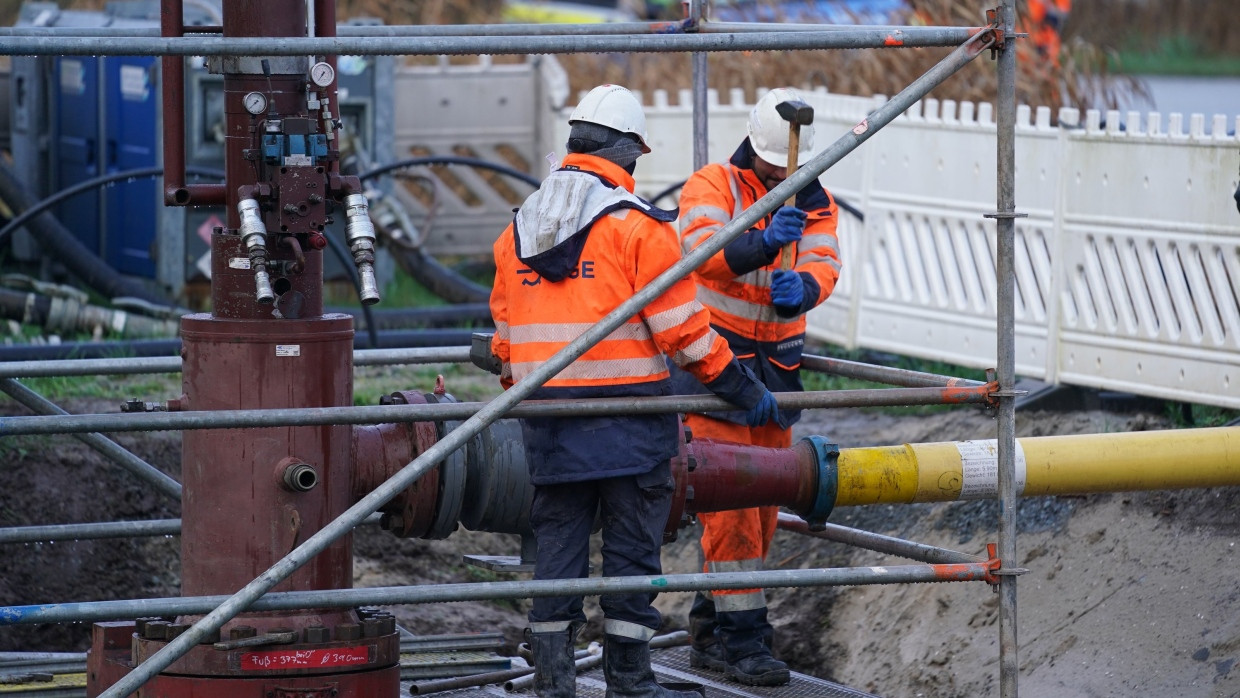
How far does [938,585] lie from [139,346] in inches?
169

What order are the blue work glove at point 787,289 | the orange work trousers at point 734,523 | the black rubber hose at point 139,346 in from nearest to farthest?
1. the blue work glove at point 787,289
2. the orange work trousers at point 734,523
3. the black rubber hose at point 139,346

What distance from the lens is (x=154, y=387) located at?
828 cm

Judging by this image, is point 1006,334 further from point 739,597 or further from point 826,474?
point 739,597

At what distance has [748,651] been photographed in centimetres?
538

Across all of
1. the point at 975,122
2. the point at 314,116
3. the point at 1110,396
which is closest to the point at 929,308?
the point at 975,122

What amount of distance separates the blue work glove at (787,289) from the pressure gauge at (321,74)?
1.56 meters

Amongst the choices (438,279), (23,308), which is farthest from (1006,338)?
(438,279)

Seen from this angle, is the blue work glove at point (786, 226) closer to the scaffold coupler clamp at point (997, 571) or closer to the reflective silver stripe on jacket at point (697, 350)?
the reflective silver stripe on jacket at point (697, 350)

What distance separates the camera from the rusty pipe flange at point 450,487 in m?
4.51

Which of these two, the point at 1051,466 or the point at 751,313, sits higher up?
the point at 751,313

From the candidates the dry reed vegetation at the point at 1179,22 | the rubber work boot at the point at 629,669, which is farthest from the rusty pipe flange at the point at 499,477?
the dry reed vegetation at the point at 1179,22

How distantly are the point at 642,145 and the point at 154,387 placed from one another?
4.50m

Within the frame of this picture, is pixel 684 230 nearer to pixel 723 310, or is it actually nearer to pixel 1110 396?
pixel 723 310

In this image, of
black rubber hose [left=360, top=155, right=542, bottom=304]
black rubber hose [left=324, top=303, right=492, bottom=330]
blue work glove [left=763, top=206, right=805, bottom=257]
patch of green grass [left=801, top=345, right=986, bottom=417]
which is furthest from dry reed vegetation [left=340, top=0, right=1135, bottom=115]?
blue work glove [left=763, top=206, right=805, bottom=257]
